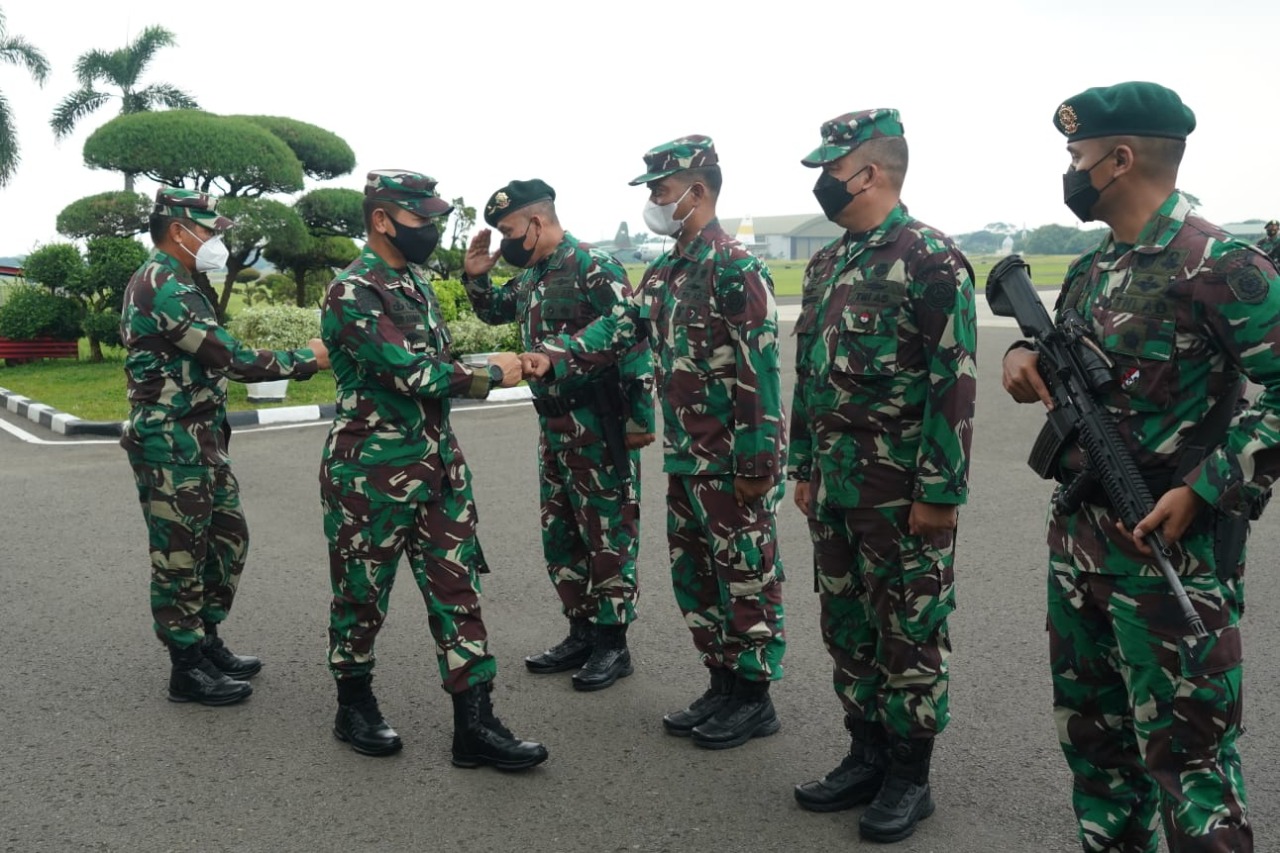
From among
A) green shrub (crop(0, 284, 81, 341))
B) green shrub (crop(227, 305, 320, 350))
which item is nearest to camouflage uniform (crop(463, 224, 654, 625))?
green shrub (crop(227, 305, 320, 350))

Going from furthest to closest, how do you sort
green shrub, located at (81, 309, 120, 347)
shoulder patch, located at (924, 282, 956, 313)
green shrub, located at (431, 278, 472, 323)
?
green shrub, located at (81, 309, 120, 347) → green shrub, located at (431, 278, 472, 323) → shoulder patch, located at (924, 282, 956, 313)

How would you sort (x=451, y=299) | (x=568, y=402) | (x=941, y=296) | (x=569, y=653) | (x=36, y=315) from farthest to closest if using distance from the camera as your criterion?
(x=36, y=315)
(x=451, y=299)
(x=569, y=653)
(x=568, y=402)
(x=941, y=296)

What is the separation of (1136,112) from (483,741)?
2505mm

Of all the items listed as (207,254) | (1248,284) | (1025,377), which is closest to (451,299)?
(207,254)

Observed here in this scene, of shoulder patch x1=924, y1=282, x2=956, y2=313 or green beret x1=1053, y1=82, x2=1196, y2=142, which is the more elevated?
green beret x1=1053, y1=82, x2=1196, y2=142

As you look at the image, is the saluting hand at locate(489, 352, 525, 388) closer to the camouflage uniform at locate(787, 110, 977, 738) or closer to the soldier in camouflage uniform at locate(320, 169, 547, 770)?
the soldier in camouflage uniform at locate(320, 169, 547, 770)

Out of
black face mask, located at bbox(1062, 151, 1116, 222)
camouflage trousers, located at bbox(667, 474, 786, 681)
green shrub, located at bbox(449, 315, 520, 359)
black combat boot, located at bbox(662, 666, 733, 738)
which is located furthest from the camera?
green shrub, located at bbox(449, 315, 520, 359)

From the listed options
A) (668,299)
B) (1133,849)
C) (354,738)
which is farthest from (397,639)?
(1133,849)

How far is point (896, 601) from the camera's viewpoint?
10.1 feet

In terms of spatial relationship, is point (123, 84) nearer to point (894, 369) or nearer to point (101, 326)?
point (101, 326)

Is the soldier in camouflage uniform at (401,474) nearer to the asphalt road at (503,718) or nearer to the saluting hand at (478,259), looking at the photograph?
the asphalt road at (503,718)

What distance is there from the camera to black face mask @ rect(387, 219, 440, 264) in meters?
3.53

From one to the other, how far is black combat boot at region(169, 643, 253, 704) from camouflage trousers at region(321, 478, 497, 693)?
→ 70 cm

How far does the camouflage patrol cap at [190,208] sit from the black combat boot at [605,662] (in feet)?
6.95
